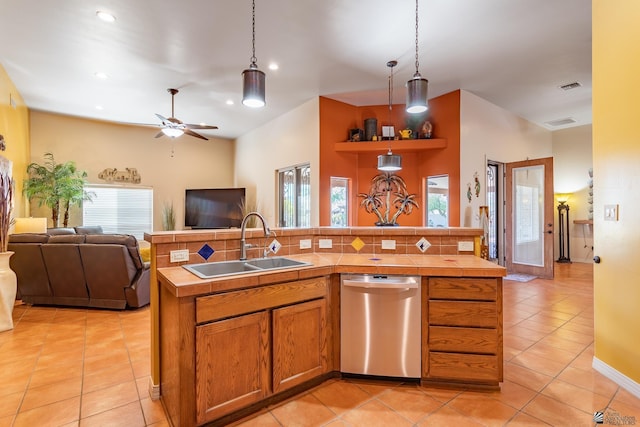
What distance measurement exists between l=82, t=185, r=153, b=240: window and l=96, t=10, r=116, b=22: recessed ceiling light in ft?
15.5

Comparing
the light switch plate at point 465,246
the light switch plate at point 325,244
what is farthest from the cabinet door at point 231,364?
the light switch plate at point 465,246

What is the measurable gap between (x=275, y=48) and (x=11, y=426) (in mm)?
3958

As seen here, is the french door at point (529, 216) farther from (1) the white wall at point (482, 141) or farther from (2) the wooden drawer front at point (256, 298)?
(2) the wooden drawer front at point (256, 298)

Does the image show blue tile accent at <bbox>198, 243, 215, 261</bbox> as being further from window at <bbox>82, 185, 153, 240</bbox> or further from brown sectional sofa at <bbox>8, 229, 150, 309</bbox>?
window at <bbox>82, 185, 153, 240</bbox>

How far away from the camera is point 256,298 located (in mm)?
1860

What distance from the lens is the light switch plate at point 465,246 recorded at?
104 inches

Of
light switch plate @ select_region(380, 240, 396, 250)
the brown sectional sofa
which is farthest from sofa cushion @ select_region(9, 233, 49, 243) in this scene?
light switch plate @ select_region(380, 240, 396, 250)

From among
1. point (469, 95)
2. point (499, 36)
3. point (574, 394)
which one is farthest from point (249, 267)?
point (469, 95)

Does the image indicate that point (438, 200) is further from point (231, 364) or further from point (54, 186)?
point (54, 186)

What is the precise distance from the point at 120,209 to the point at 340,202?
5193mm

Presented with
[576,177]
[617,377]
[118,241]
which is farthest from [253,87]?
[576,177]

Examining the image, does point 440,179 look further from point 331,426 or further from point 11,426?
point 11,426

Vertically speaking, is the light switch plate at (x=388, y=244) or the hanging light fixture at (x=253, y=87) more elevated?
the hanging light fixture at (x=253, y=87)

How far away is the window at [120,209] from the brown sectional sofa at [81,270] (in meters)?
3.10
